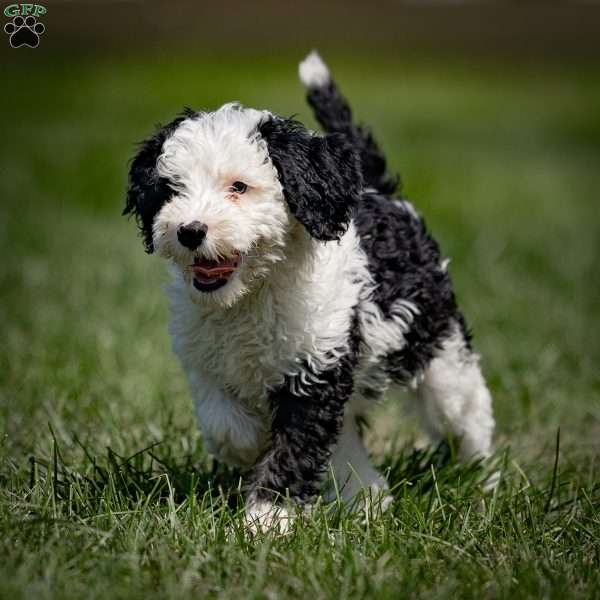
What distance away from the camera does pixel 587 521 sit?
12.9 feet

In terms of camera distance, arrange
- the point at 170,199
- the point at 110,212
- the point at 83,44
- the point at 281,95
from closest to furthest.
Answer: the point at 170,199 < the point at 110,212 < the point at 281,95 < the point at 83,44

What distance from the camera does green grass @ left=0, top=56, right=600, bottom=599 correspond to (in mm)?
3205

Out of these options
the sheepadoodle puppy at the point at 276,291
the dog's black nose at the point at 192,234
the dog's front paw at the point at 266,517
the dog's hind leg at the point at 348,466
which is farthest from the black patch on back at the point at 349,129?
the dog's front paw at the point at 266,517

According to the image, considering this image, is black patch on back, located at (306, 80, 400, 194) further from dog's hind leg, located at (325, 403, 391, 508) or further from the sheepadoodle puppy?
dog's hind leg, located at (325, 403, 391, 508)

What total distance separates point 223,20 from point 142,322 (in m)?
32.5

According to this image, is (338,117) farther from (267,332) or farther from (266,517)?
(266,517)

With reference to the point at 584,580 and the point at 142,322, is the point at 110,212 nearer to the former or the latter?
the point at 142,322

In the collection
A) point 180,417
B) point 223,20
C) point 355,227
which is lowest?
point 180,417

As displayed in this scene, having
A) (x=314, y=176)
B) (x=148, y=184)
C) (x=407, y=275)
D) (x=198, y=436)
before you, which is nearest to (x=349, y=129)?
(x=407, y=275)

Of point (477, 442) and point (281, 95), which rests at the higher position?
point (281, 95)

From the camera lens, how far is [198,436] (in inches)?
189

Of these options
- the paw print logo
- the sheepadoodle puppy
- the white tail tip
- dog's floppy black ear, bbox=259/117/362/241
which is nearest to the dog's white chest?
the sheepadoodle puppy

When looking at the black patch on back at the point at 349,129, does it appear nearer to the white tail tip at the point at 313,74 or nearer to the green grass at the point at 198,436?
the white tail tip at the point at 313,74

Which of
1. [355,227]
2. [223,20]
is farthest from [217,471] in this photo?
[223,20]
